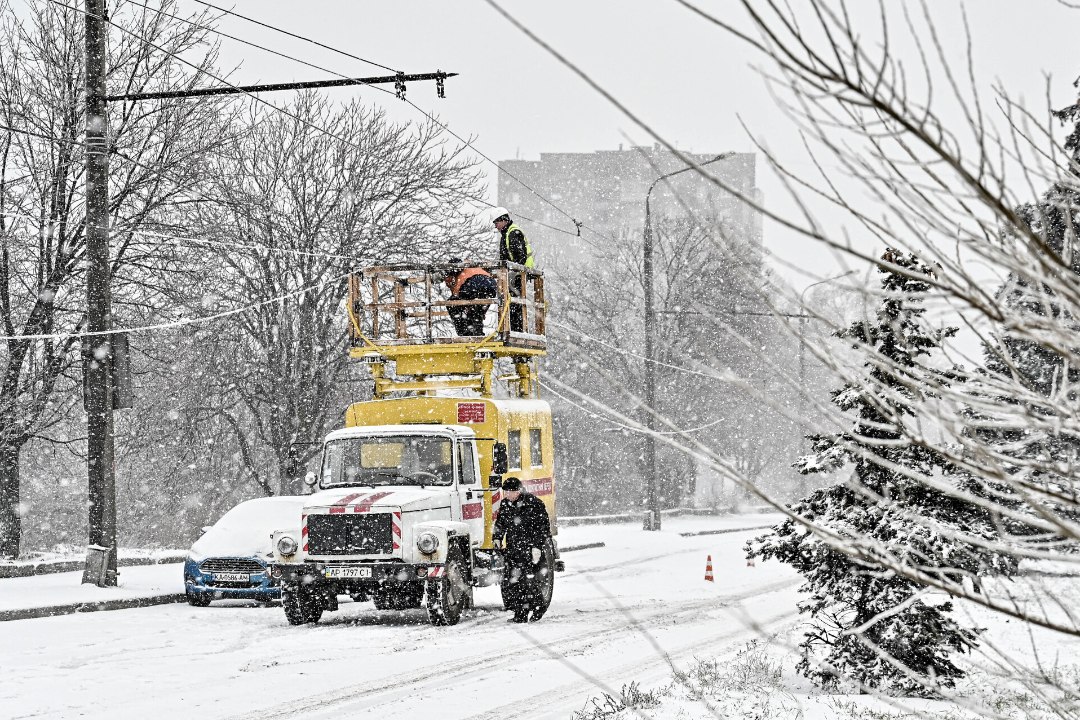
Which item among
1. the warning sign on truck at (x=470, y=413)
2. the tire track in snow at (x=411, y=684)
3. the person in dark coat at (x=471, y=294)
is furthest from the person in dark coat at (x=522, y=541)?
the person in dark coat at (x=471, y=294)

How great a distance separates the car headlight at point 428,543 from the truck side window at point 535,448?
3834 millimetres

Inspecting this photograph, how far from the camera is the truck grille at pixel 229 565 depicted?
17.5 metres

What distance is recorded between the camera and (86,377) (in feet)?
58.3

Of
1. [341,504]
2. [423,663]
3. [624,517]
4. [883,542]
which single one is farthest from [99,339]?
[624,517]

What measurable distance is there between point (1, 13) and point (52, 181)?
3.65 metres

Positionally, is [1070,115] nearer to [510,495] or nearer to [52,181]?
[510,495]

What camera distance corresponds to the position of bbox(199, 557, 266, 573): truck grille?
57.3ft

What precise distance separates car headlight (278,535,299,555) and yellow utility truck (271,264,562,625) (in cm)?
2

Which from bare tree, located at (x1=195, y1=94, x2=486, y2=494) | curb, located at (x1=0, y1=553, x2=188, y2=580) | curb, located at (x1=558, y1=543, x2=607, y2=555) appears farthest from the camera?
curb, located at (x1=558, y1=543, x2=607, y2=555)

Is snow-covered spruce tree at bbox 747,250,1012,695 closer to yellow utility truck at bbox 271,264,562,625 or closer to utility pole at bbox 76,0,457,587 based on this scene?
yellow utility truck at bbox 271,264,562,625

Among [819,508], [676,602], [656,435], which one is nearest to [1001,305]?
[656,435]

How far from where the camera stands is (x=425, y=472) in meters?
16.4

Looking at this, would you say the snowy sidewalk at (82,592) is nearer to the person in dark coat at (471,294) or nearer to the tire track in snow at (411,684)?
the person in dark coat at (471,294)

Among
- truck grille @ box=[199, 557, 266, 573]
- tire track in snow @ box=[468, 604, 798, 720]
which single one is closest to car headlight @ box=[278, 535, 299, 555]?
truck grille @ box=[199, 557, 266, 573]
